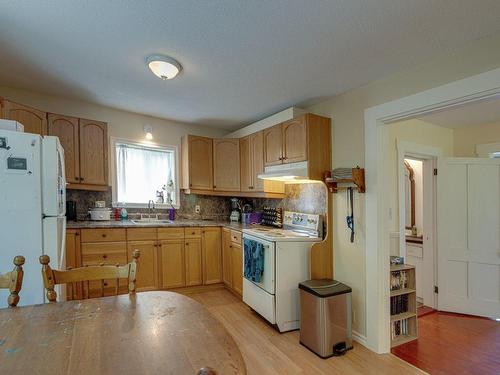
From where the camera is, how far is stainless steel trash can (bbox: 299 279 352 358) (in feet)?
7.03

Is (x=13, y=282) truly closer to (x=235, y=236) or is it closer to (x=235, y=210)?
(x=235, y=236)

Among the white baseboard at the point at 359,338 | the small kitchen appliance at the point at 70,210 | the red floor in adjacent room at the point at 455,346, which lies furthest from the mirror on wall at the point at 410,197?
the small kitchen appliance at the point at 70,210

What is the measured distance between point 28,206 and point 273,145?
7.56 feet

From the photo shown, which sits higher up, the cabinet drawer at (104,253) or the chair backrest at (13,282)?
the chair backrest at (13,282)

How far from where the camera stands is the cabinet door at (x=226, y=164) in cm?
385

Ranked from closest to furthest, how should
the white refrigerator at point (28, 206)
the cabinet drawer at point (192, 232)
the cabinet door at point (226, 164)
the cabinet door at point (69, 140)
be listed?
the white refrigerator at point (28, 206)
the cabinet door at point (69, 140)
the cabinet drawer at point (192, 232)
the cabinet door at point (226, 164)

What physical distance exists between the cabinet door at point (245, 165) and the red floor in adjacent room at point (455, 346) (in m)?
2.38

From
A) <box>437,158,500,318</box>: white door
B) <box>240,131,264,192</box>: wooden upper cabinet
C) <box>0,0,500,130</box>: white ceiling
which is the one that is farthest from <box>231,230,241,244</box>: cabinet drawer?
<box>437,158,500,318</box>: white door

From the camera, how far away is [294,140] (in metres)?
2.78

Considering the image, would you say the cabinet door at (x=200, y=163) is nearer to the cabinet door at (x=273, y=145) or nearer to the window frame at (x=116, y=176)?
the window frame at (x=116, y=176)

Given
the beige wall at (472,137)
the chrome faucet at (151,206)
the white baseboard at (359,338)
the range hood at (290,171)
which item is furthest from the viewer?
the chrome faucet at (151,206)

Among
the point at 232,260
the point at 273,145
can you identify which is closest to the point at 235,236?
the point at 232,260

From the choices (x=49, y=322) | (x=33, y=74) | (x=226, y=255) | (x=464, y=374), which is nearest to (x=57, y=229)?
(x=49, y=322)

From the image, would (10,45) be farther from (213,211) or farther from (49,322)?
(213,211)
